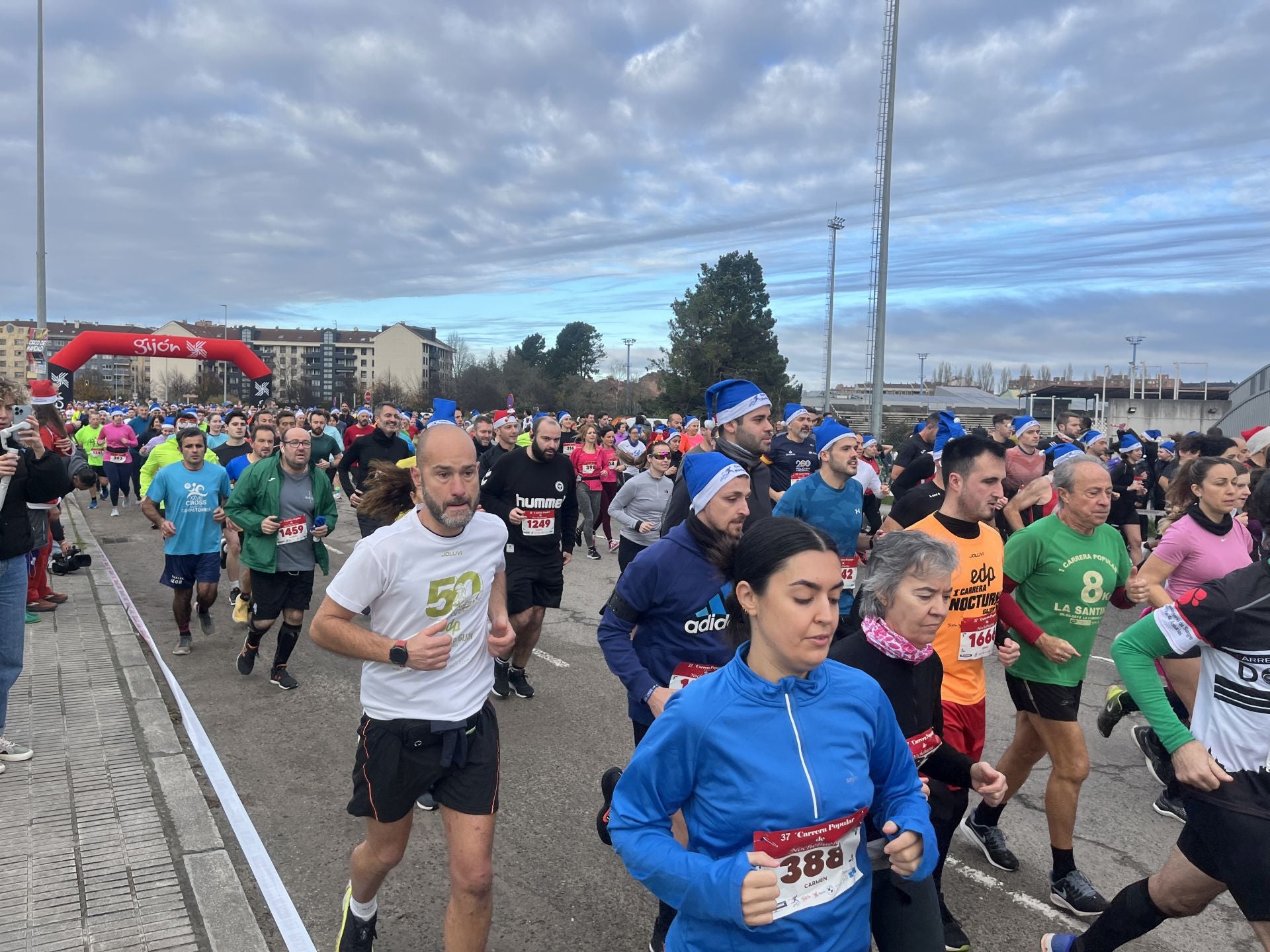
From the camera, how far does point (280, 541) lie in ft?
22.7

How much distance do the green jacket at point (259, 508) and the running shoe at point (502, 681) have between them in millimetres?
1652

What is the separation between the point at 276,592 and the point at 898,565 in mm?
5705

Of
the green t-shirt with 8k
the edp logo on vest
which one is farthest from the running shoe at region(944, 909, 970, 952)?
the edp logo on vest

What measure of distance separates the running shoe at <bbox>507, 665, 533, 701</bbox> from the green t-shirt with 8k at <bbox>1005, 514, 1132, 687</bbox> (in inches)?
150

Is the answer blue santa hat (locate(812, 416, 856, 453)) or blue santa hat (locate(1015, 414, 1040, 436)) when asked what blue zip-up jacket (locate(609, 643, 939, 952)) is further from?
blue santa hat (locate(1015, 414, 1040, 436))

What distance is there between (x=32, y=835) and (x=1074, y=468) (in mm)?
5328

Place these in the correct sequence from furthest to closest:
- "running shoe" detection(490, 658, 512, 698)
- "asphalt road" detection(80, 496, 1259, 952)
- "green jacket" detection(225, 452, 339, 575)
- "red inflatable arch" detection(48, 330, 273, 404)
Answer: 1. "red inflatable arch" detection(48, 330, 273, 404)
2. "green jacket" detection(225, 452, 339, 575)
3. "running shoe" detection(490, 658, 512, 698)
4. "asphalt road" detection(80, 496, 1259, 952)

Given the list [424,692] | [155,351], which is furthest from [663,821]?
[155,351]

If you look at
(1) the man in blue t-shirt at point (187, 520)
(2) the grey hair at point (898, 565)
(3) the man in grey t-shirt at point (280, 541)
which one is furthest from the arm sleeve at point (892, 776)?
(1) the man in blue t-shirt at point (187, 520)

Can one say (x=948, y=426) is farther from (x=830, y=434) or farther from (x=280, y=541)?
(x=280, y=541)

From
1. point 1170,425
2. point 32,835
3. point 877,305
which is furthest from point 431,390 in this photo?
point 32,835

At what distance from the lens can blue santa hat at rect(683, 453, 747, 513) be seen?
11.9 feet

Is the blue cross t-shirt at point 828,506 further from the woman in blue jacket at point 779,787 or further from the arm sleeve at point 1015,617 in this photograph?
the woman in blue jacket at point 779,787

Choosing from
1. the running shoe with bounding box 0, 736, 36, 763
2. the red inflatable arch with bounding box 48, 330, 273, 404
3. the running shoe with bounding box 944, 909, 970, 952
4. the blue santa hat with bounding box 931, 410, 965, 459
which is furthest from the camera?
the red inflatable arch with bounding box 48, 330, 273, 404
